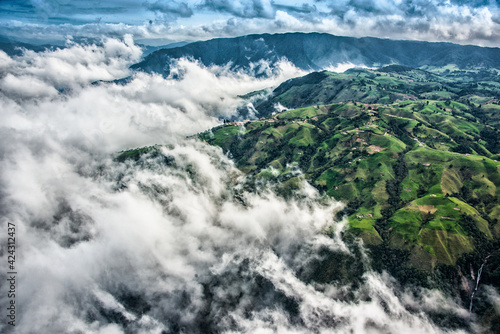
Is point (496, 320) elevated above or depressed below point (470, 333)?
above
